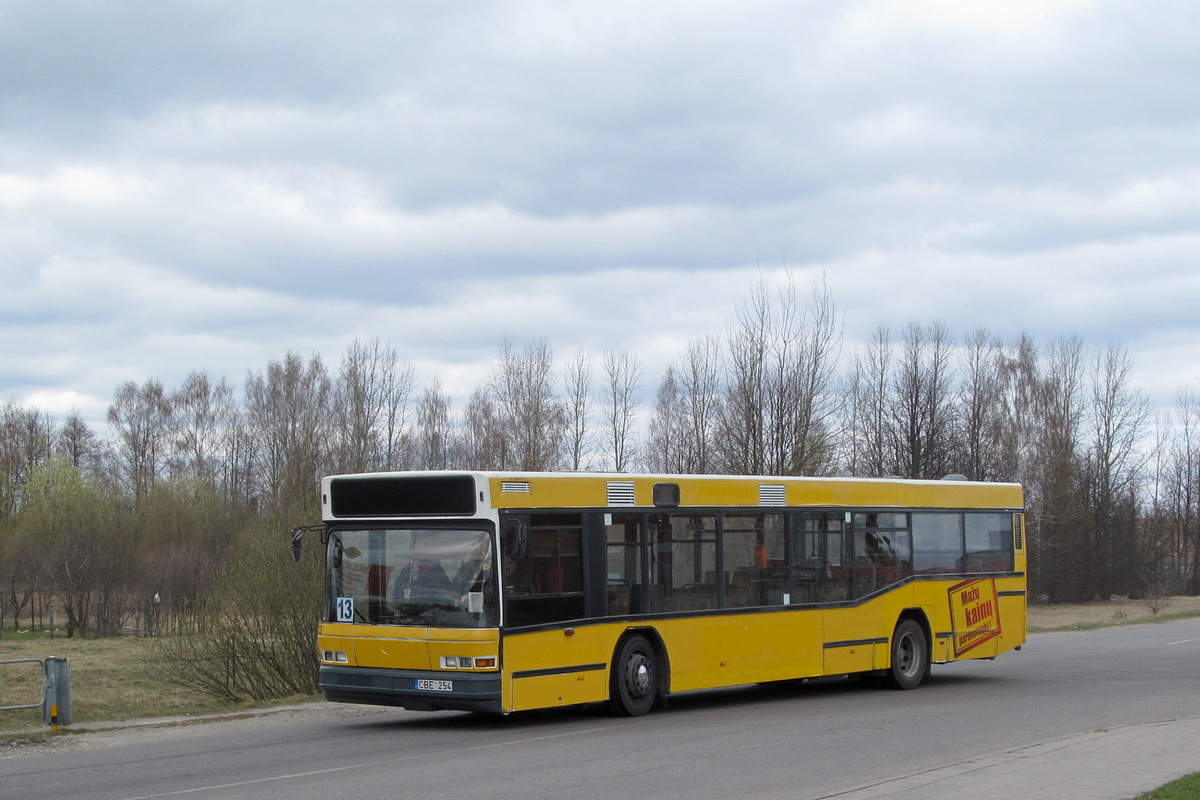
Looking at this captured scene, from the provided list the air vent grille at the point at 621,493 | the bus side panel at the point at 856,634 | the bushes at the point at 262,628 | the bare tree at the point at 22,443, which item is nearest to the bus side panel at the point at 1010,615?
the bus side panel at the point at 856,634

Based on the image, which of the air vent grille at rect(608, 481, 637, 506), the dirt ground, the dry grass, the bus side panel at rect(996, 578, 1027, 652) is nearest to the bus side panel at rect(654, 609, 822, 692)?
the air vent grille at rect(608, 481, 637, 506)

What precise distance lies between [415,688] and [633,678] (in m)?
2.68

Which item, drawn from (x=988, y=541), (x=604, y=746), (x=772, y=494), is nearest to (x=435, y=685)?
(x=604, y=746)

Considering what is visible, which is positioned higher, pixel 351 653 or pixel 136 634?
pixel 351 653

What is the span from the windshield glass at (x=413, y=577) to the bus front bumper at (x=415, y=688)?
534 millimetres

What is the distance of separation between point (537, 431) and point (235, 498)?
15.2 metres

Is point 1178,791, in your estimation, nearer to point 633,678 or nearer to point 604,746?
point 604,746

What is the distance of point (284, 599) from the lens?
894 inches

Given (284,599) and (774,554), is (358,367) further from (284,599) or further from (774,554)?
(774,554)

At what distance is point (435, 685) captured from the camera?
1259cm

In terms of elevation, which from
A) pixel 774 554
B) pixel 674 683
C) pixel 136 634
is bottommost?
pixel 136 634

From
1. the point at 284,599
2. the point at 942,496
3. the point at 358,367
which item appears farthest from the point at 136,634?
the point at 942,496

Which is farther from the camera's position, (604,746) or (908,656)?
(908,656)

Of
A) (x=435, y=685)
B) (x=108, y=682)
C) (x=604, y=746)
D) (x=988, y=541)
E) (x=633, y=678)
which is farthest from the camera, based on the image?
(x=108, y=682)
